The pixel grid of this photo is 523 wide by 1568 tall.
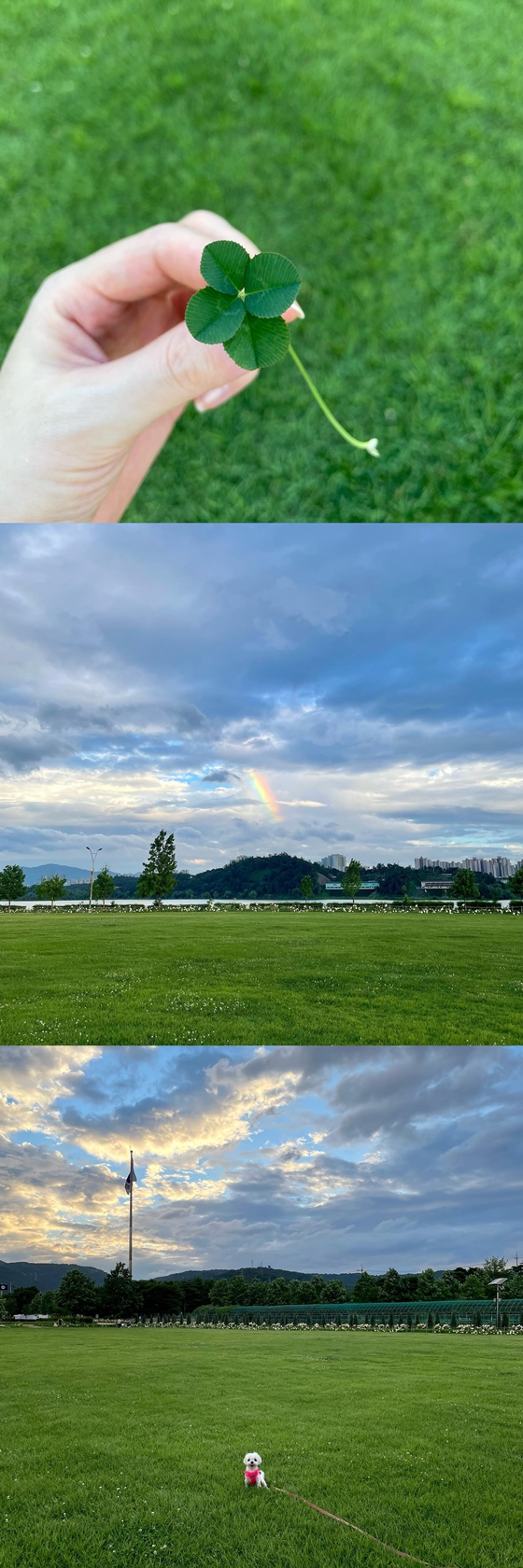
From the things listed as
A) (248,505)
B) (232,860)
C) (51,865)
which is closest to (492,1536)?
(232,860)

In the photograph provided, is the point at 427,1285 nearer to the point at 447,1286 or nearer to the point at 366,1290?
the point at 447,1286

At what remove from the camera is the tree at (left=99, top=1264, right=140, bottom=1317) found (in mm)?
2166

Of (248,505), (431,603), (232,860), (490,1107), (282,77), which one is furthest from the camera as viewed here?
(282,77)

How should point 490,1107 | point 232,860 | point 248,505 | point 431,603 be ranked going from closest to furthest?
1. point 232,860
2. point 431,603
3. point 490,1107
4. point 248,505

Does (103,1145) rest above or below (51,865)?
below

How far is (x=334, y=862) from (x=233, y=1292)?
126 cm

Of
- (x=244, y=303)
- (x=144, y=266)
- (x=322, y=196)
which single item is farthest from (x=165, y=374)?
(x=322, y=196)

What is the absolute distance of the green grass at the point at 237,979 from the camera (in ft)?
5.68

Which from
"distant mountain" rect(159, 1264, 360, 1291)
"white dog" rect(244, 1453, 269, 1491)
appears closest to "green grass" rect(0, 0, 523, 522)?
"distant mountain" rect(159, 1264, 360, 1291)

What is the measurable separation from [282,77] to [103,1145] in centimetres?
384

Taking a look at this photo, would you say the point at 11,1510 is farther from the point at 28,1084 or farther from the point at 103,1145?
the point at 28,1084

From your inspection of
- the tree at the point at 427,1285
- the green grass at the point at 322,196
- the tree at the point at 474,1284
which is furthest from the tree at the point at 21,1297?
the green grass at the point at 322,196

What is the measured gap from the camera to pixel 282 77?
3.41 metres

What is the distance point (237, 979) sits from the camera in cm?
174
